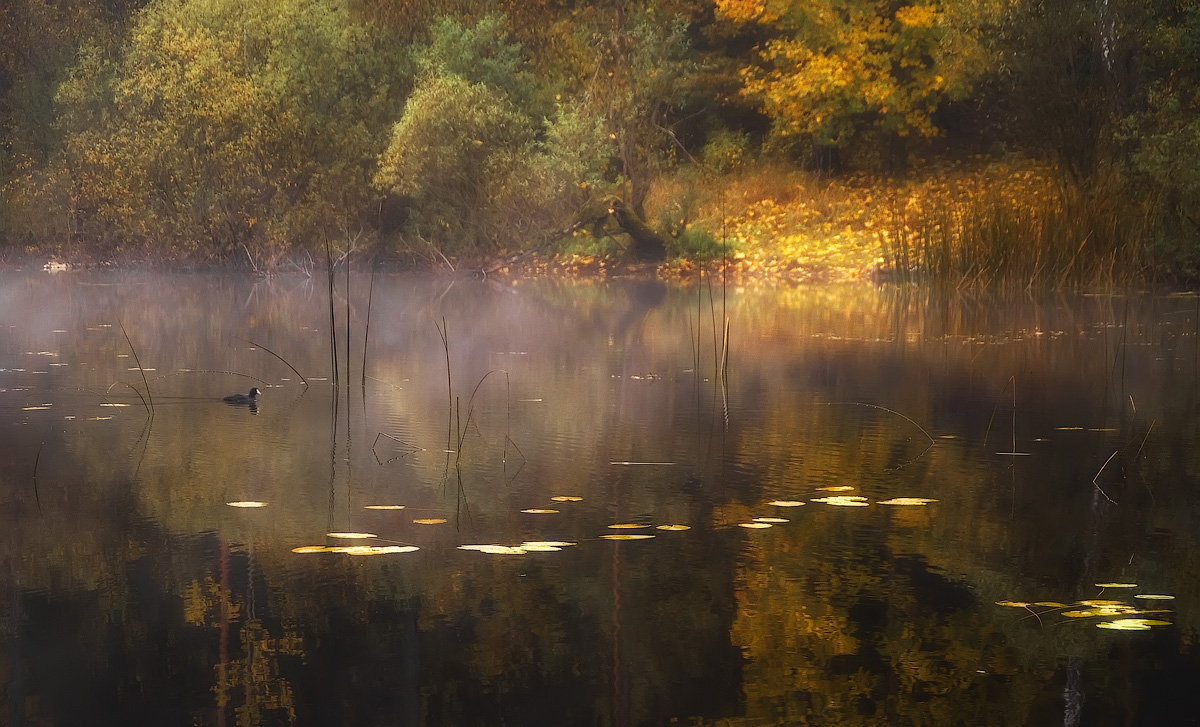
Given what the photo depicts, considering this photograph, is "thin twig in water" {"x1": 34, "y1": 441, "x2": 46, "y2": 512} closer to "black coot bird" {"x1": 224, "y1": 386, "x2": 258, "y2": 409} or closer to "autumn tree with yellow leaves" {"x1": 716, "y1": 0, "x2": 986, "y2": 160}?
"black coot bird" {"x1": 224, "y1": 386, "x2": 258, "y2": 409}

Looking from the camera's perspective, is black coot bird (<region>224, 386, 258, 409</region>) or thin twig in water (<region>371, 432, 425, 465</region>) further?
black coot bird (<region>224, 386, 258, 409</region>)

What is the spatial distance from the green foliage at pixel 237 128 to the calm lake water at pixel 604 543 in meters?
16.4

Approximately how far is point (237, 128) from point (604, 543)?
23.8m

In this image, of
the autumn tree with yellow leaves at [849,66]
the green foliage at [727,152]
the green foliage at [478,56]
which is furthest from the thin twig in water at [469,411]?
the green foliage at [727,152]

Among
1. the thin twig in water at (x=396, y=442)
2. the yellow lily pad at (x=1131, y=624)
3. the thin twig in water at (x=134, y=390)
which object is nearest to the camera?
the yellow lily pad at (x=1131, y=624)

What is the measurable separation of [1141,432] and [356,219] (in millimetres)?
22264

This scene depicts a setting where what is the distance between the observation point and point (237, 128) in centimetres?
2775

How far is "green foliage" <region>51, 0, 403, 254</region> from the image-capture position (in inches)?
1079

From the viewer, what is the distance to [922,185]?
102ft

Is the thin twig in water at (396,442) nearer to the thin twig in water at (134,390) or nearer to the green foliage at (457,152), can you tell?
→ the thin twig in water at (134,390)

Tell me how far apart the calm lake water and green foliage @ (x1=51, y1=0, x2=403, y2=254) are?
1639cm

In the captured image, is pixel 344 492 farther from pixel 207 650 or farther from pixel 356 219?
pixel 356 219

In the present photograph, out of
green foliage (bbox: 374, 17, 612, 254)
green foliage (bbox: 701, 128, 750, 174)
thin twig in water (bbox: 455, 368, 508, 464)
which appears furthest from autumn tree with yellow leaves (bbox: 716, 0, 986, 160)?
thin twig in water (bbox: 455, 368, 508, 464)

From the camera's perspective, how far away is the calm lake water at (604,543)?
3.88m
